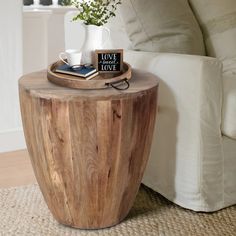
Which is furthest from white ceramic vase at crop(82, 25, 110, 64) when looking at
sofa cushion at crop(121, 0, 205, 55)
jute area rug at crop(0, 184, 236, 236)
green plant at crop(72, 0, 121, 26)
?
jute area rug at crop(0, 184, 236, 236)

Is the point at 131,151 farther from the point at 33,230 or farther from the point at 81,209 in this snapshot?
the point at 33,230

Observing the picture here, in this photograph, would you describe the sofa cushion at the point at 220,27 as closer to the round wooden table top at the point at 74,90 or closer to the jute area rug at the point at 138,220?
the round wooden table top at the point at 74,90

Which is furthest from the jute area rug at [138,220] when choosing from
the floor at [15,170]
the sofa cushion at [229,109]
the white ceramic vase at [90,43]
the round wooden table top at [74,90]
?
the white ceramic vase at [90,43]

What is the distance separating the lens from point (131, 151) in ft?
4.68

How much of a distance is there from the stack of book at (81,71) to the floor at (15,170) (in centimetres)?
71

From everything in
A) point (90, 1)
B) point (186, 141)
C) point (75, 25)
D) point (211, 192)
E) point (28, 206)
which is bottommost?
point (28, 206)

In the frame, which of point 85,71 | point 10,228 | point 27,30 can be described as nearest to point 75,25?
point 27,30

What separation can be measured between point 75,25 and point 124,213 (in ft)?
5.98

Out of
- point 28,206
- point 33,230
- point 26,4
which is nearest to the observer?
point 33,230

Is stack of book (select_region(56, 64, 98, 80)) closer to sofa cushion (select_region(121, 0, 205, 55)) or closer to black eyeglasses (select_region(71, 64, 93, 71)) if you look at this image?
black eyeglasses (select_region(71, 64, 93, 71))

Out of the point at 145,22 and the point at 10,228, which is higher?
the point at 145,22

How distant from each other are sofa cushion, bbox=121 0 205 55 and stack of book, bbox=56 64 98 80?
415 millimetres

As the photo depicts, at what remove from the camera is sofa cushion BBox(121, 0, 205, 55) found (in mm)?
1775

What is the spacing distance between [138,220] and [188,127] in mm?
415
